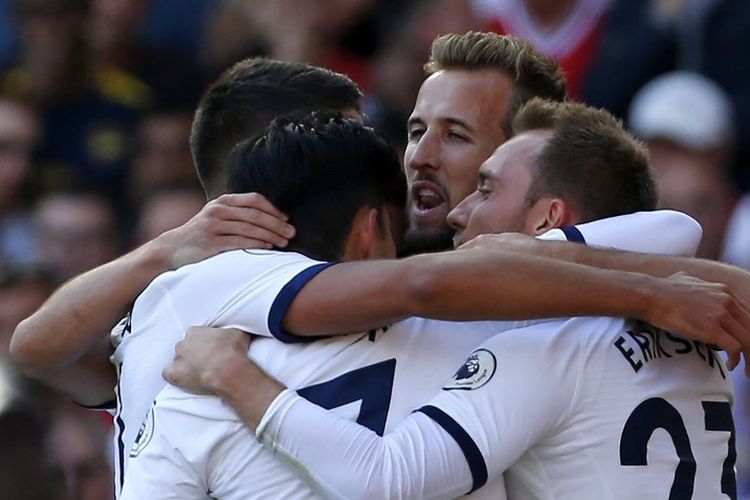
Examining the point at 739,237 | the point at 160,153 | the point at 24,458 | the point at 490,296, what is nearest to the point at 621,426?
the point at 490,296

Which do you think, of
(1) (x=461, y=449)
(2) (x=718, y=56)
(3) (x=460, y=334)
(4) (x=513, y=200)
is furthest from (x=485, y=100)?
(2) (x=718, y=56)

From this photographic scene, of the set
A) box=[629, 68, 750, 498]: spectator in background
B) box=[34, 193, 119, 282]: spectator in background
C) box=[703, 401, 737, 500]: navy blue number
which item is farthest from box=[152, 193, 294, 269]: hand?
box=[34, 193, 119, 282]: spectator in background

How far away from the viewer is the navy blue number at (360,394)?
9.18ft

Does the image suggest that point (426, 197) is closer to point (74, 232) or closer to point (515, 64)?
point (515, 64)

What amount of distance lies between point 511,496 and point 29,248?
4052 millimetres

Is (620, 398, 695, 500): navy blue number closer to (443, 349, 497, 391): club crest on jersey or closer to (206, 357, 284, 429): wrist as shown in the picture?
(443, 349, 497, 391): club crest on jersey

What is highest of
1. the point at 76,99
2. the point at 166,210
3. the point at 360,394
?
the point at 360,394

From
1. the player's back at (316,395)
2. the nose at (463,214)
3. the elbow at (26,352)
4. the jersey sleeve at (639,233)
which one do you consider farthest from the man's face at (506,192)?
the elbow at (26,352)

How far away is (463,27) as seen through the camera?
6332mm

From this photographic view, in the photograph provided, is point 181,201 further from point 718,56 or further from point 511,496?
point 511,496

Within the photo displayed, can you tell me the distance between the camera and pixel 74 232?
6609mm

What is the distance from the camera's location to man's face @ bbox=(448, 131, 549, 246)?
10.5ft

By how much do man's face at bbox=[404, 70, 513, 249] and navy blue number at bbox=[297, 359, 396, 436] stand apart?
98cm

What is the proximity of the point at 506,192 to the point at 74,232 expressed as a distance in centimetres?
369
